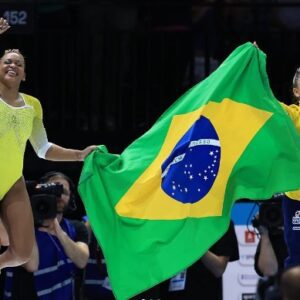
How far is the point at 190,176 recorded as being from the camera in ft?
27.9

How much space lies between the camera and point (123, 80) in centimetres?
1184

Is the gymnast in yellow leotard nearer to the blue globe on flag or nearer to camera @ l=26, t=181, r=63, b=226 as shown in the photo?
camera @ l=26, t=181, r=63, b=226

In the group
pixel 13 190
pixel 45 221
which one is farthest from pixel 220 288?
pixel 13 190

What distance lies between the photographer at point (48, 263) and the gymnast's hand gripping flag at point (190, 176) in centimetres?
81

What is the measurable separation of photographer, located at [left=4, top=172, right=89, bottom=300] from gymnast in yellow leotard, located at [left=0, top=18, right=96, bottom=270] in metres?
0.72

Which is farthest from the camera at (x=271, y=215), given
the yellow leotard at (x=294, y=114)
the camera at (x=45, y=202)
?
the camera at (x=45, y=202)

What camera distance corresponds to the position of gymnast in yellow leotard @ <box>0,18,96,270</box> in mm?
8383

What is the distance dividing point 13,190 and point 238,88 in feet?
5.59

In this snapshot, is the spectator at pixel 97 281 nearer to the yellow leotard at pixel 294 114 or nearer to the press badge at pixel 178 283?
the press badge at pixel 178 283

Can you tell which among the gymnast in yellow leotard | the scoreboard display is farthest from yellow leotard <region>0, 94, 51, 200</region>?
the scoreboard display

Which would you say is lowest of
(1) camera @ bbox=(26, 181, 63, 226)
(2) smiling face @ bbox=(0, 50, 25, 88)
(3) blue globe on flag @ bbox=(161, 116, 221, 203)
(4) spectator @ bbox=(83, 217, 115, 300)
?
(4) spectator @ bbox=(83, 217, 115, 300)

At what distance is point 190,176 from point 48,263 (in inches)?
58.9

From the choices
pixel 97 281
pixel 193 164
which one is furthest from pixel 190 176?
pixel 97 281

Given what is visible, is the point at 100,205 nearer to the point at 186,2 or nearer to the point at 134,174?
the point at 134,174
